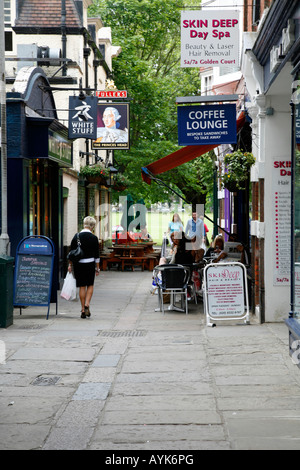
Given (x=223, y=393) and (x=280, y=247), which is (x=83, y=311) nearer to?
(x=280, y=247)

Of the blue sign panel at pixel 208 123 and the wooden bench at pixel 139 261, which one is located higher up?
the blue sign panel at pixel 208 123

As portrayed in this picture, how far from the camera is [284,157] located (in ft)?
35.7

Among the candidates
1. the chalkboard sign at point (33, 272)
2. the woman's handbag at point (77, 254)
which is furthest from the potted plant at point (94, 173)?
the chalkboard sign at point (33, 272)

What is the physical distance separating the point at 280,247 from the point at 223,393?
4.68 meters

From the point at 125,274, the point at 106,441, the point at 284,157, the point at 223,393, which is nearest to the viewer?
the point at 106,441

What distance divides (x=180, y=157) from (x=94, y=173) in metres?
10.3

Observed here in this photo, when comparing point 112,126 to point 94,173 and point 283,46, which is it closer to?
point 94,173

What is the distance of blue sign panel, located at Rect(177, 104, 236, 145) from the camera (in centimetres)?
1121

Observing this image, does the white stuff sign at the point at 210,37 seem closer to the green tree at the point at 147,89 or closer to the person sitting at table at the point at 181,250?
the person sitting at table at the point at 181,250

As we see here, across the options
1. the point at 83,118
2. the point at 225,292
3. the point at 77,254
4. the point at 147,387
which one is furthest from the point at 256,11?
the point at 147,387

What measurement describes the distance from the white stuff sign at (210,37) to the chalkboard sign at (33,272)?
12.8ft

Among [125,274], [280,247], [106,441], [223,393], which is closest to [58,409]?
[106,441]

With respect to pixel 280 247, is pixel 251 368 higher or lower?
lower

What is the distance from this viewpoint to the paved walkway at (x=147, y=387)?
5308 millimetres
